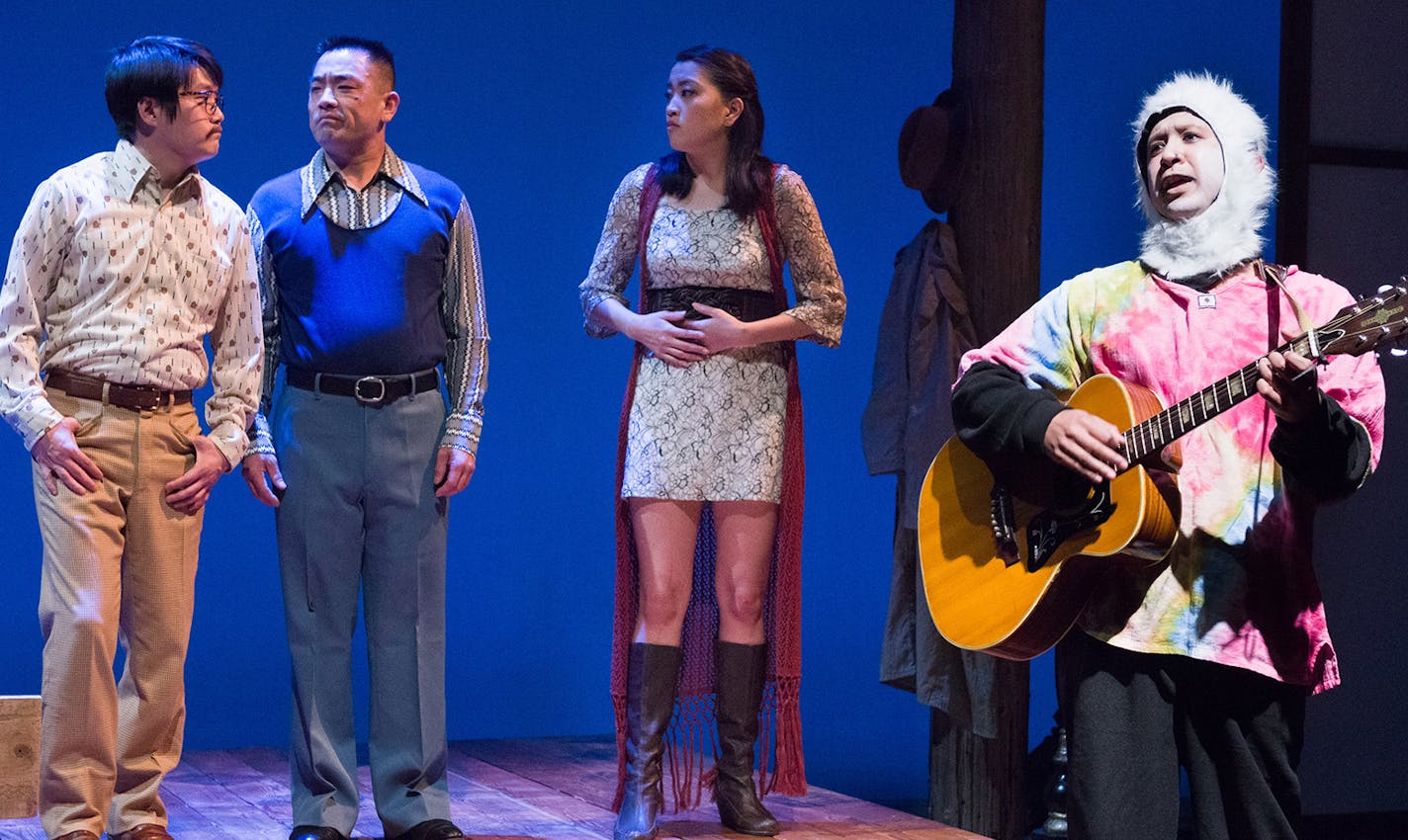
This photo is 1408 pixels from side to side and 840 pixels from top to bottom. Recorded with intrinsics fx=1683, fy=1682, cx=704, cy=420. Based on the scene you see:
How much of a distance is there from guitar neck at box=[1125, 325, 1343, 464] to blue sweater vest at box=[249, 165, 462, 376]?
5.55ft

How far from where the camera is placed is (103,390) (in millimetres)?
3369

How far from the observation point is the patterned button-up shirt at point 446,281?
3.64 m

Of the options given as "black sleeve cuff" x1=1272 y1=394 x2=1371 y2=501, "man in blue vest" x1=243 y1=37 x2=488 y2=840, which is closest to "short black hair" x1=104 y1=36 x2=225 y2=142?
"man in blue vest" x1=243 y1=37 x2=488 y2=840

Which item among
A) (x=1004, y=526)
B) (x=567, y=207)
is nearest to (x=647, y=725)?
(x=1004, y=526)

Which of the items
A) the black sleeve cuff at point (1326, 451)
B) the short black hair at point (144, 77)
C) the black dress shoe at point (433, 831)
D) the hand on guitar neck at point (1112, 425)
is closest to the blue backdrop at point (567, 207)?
the short black hair at point (144, 77)

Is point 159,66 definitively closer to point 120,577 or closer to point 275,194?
point 275,194

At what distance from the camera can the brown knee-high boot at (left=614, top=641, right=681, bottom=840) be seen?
386 cm

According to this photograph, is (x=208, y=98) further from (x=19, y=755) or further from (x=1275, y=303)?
(x=1275, y=303)

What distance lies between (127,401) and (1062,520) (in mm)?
1869

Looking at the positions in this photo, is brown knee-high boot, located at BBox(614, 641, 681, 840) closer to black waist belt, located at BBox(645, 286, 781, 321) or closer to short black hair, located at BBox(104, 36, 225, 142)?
black waist belt, located at BBox(645, 286, 781, 321)

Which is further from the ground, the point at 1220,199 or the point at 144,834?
the point at 1220,199

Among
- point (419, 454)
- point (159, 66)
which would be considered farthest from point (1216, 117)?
point (159, 66)

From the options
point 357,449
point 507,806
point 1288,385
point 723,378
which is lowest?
point 507,806

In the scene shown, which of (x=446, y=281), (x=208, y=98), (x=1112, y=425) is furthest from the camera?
(x=446, y=281)
